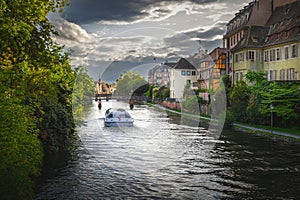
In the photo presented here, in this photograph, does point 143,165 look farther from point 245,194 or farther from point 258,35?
point 258,35

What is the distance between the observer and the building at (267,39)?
140ft

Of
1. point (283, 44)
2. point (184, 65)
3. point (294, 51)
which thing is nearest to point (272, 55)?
point (283, 44)

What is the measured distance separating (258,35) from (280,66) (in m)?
7.64

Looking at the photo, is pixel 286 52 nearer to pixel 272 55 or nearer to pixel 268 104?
pixel 272 55

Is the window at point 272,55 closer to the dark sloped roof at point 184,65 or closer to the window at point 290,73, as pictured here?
the window at point 290,73

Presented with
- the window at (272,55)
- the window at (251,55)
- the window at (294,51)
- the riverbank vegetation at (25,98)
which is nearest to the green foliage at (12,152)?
the riverbank vegetation at (25,98)

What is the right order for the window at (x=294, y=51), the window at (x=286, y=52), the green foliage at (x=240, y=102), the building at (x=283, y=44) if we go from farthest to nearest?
the window at (x=286, y=52) < the building at (x=283, y=44) < the window at (x=294, y=51) < the green foliage at (x=240, y=102)

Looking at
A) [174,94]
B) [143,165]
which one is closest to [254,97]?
[143,165]

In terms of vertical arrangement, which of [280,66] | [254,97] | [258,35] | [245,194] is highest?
[258,35]

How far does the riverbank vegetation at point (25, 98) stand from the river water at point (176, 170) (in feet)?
5.54

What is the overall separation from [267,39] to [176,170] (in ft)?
119

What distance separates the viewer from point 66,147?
75.5 ft

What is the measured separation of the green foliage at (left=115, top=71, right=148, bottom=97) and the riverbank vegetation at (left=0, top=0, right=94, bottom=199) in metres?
129

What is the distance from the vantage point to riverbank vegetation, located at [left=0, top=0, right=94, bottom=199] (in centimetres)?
1079
